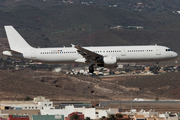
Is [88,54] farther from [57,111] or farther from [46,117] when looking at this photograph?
[57,111]

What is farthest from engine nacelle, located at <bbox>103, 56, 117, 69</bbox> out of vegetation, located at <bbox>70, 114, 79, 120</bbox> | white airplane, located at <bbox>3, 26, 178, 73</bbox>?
vegetation, located at <bbox>70, 114, 79, 120</bbox>

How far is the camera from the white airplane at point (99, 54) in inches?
2756

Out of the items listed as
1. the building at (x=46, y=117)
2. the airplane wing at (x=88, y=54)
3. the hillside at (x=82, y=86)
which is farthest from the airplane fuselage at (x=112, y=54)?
the hillside at (x=82, y=86)

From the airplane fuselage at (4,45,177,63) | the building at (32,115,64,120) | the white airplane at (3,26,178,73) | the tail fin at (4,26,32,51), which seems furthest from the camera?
the building at (32,115,64,120)

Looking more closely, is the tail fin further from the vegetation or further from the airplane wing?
the vegetation

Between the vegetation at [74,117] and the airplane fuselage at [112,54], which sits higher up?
the airplane fuselage at [112,54]

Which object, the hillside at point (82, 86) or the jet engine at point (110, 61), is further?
the hillside at point (82, 86)

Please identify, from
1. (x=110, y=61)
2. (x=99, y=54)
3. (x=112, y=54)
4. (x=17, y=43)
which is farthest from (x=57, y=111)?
(x=110, y=61)

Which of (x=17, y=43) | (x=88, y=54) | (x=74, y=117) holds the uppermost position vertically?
(x=17, y=43)

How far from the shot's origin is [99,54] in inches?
2763

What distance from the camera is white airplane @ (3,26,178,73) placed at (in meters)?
70.0

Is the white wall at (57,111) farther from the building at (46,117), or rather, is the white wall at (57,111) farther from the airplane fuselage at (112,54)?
the airplane fuselage at (112,54)

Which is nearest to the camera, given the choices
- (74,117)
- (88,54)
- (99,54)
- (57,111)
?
(88,54)

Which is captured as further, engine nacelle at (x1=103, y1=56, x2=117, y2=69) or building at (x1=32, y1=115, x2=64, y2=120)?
building at (x1=32, y1=115, x2=64, y2=120)
